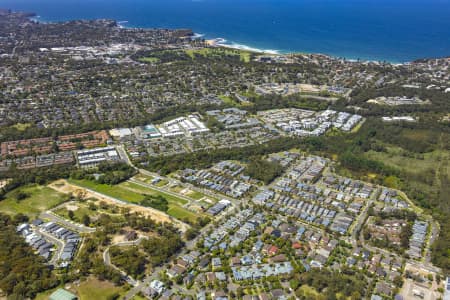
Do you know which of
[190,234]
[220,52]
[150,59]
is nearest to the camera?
[190,234]

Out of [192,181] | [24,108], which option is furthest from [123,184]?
[24,108]

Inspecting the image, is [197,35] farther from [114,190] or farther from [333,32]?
[114,190]

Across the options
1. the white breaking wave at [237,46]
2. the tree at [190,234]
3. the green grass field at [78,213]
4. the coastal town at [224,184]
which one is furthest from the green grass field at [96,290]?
the white breaking wave at [237,46]

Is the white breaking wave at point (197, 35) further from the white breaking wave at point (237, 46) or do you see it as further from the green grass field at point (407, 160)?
the green grass field at point (407, 160)

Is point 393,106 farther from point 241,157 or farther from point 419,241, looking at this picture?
point 419,241

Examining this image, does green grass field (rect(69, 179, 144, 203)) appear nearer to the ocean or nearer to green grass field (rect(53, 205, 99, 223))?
green grass field (rect(53, 205, 99, 223))

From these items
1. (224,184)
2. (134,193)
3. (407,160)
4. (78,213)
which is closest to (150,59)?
(134,193)
